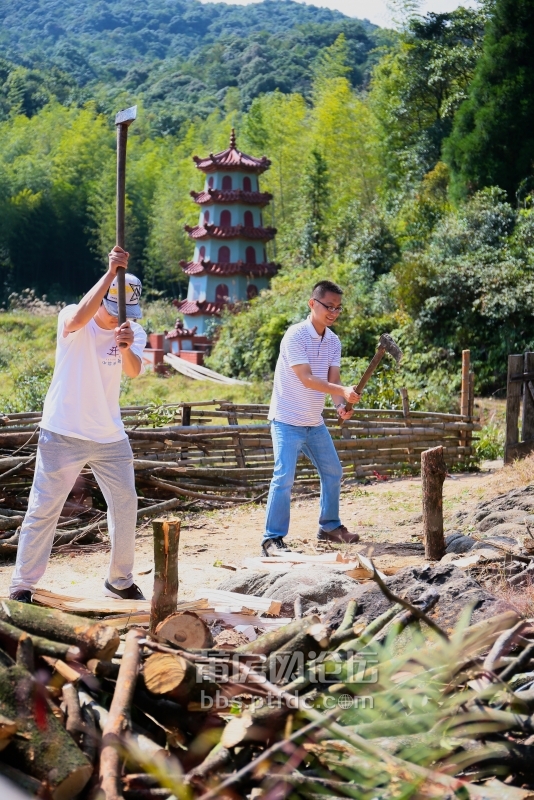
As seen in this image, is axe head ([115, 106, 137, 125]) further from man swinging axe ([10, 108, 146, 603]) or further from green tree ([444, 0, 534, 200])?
green tree ([444, 0, 534, 200])

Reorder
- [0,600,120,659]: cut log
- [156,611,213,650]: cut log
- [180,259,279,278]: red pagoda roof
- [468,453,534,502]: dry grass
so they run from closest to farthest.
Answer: [0,600,120,659]: cut log → [156,611,213,650]: cut log → [468,453,534,502]: dry grass → [180,259,279,278]: red pagoda roof

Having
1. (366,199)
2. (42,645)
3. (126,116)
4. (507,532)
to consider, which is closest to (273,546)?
(507,532)

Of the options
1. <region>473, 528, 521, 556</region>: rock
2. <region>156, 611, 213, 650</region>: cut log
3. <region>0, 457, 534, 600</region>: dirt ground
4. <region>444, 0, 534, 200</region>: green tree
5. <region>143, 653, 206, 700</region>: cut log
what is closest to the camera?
<region>143, 653, 206, 700</region>: cut log

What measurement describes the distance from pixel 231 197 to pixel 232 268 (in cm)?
221

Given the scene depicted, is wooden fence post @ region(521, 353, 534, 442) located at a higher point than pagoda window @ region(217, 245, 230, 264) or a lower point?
lower

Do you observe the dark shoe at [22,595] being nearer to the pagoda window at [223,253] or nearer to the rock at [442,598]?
the rock at [442,598]

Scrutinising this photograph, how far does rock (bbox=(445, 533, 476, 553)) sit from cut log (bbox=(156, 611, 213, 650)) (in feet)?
7.51

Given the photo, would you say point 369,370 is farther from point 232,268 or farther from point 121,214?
point 232,268

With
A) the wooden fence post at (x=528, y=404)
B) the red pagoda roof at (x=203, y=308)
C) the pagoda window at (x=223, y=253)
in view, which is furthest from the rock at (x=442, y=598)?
the pagoda window at (x=223, y=253)

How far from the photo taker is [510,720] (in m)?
2.36

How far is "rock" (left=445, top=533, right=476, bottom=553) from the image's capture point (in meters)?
5.10

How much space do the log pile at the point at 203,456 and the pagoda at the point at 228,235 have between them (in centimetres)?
1941

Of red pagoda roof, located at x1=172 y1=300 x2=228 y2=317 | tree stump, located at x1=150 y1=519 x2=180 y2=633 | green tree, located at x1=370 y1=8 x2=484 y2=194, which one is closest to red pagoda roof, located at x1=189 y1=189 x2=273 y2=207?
red pagoda roof, located at x1=172 y1=300 x2=228 y2=317

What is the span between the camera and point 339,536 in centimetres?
595
